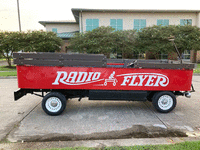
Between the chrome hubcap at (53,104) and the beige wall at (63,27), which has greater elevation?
the beige wall at (63,27)

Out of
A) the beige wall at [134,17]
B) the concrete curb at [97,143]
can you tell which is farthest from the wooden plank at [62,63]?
the beige wall at [134,17]

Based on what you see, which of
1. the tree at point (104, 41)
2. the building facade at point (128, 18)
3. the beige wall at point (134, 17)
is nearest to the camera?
the tree at point (104, 41)

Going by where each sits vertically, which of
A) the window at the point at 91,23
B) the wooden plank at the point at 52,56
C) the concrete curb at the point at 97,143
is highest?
the window at the point at 91,23

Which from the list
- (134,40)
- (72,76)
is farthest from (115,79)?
(134,40)

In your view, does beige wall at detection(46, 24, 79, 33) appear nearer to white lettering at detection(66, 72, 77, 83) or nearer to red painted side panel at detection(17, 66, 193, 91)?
red painted side panel at detection(17, 66, 193, 91)

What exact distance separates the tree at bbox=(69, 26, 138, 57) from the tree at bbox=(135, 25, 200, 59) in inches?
66.7

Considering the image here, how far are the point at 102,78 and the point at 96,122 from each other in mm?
1356

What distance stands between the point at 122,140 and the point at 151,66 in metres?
2.50

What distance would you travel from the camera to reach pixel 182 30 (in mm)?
22734

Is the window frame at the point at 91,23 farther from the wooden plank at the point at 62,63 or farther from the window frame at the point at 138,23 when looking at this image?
the wooden plank at the point at 62,63

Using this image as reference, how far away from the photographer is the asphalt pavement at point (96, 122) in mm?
3771

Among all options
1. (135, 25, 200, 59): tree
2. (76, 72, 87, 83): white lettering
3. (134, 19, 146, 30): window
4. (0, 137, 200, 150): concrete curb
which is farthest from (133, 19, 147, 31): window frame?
(0, 137, 200, 150): concrete curb

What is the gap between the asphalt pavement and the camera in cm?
377

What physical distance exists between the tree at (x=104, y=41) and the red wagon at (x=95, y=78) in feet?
50.8
